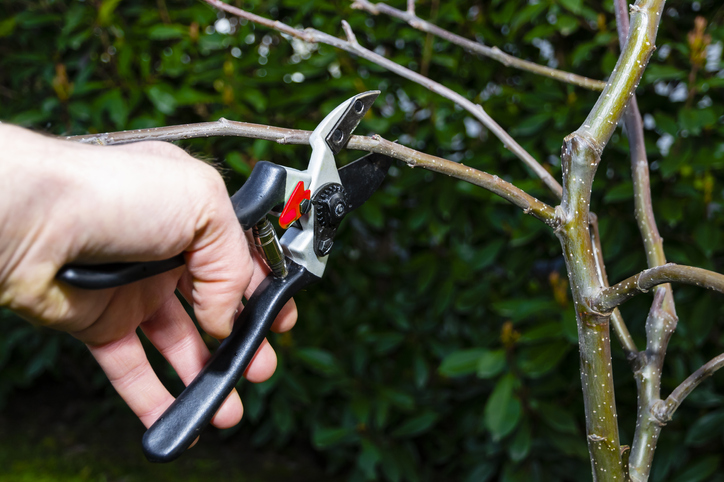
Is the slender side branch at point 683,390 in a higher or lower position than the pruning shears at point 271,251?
higher

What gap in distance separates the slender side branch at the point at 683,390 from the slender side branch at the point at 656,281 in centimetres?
13

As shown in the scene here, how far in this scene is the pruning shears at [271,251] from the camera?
0.62 m

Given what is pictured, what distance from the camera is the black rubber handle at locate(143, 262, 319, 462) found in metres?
0.63

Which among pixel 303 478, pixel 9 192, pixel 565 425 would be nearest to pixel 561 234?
pixel 9 192

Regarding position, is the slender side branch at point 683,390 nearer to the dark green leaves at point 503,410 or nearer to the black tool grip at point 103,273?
the black tool grip at point 103,273

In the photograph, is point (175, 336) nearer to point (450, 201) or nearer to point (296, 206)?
point (296, 206)

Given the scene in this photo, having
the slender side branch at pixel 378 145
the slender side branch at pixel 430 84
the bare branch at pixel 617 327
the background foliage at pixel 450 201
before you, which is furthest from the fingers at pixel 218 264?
the background foliage at pixel 450 201

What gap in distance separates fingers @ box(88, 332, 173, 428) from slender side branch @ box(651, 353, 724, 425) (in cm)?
71

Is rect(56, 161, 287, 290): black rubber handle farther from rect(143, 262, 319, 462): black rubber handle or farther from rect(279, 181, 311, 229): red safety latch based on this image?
rect(143, 262, 319, 462): black rubber handle

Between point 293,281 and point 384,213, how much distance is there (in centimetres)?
110

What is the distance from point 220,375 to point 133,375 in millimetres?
196

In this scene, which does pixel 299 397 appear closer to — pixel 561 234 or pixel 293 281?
pixel 293 281

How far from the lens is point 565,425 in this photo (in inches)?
59.7

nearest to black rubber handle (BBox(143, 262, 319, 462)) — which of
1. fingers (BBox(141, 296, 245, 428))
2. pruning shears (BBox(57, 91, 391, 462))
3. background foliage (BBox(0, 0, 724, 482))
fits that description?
pruning shears (BBox(57, 91, 391, 462))
